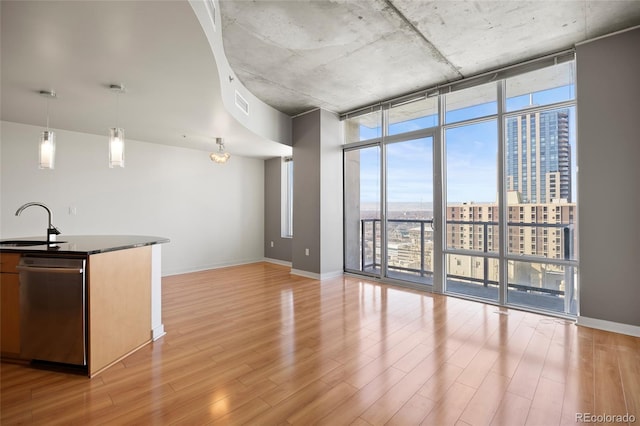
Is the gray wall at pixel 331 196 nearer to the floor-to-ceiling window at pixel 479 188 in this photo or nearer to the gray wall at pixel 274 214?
the floor-to-ceiling window at pixel 479 188

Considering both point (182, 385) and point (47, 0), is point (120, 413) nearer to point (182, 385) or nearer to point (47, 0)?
point (182, 385)

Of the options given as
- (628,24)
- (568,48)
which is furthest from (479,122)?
(628,24)

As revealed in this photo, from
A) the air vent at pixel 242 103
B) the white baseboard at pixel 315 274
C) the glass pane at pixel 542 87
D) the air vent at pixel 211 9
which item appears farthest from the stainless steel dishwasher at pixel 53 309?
the glass pane at pixel 542 87

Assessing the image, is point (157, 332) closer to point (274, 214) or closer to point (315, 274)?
point (315, 274)

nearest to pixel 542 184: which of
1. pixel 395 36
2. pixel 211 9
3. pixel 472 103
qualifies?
pixel 472 103

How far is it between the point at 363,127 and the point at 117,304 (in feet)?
15.1

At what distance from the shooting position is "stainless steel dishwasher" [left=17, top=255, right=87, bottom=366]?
7.45 feet

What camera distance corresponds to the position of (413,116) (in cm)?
488

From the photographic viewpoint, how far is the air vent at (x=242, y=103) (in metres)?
4.09

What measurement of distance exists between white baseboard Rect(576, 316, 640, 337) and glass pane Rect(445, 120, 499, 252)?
3.78ft

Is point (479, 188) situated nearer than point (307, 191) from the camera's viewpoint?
Yes

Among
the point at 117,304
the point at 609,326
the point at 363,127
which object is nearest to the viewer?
the point at 117,304

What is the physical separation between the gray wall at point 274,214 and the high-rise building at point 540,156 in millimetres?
4516

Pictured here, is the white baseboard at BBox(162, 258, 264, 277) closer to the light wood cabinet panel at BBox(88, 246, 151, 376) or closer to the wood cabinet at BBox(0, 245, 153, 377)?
the light wood cabinet panel at BBox(88, 246, 151, 376)
